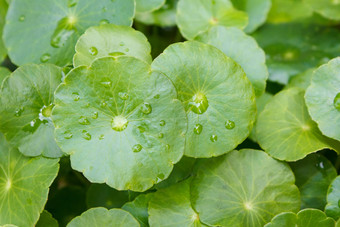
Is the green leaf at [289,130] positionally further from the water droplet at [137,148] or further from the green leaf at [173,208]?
the water droplet at [137,148]

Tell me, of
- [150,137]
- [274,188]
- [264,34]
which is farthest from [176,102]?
[264,34]

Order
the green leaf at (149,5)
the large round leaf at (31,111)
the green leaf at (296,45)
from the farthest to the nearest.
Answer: the green leaf at (296,45) < the green leaf at (149,5) < the large round leaf at (31,111)

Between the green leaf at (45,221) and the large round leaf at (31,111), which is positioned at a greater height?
the large round leaf at (31,111)

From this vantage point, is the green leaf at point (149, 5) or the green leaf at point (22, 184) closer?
the green leaf at point (22, 184)

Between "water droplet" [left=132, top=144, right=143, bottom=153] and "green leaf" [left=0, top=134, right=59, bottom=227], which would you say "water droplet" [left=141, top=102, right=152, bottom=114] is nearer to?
"water droplet" [left=132, top=144, right=143, bottom=153]

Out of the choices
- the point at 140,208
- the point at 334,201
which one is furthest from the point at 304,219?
the point at 140,208

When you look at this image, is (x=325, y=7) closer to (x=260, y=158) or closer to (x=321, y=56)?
(x=321, y=56)

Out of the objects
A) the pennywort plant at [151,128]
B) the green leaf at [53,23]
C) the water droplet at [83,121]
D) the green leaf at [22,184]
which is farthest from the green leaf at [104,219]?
the green leaf at [53,23]
